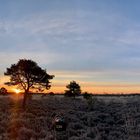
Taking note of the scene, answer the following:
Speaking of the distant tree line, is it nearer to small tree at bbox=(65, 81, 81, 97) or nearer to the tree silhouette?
the tree silhouette

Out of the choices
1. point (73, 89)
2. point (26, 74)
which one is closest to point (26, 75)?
point (26, 74)

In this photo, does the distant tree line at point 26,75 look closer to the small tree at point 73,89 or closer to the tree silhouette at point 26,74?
the tree silhouette at point 26,74

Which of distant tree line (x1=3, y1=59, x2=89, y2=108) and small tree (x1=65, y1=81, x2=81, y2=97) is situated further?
small tree (x1=65, y1=81, x2=81, y2=97)

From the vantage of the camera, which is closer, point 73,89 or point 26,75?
point 26,75

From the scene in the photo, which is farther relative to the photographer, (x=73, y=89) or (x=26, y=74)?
(x=73, y=89)

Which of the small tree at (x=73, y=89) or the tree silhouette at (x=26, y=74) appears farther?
the small tree at (x=73, y=89)

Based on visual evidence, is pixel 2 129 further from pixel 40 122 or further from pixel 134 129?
pixel 134 129

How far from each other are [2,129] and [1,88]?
63.3 m

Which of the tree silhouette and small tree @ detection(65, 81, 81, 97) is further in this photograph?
small tree @ detection(65, 81, 81, 97)

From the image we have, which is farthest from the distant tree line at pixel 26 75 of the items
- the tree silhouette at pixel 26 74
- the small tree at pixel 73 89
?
the small tree at pixel 73 89

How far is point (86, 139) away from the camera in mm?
25250

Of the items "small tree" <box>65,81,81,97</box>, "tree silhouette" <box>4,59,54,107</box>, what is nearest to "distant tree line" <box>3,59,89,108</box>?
"tree silhouette" <box>4,59,54,107</box>

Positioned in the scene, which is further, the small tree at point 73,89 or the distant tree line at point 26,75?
the small tree at point 73,89

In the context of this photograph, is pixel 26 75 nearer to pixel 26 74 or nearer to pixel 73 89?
pixel 26 74
